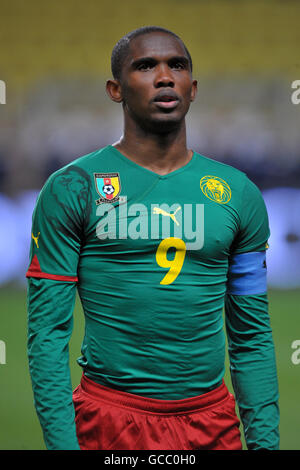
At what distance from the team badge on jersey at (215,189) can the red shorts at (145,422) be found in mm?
532

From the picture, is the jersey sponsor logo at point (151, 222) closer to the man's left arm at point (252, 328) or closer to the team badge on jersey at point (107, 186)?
the team badge on jersey at point (107, 186)

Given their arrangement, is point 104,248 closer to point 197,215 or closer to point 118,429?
point 197,215

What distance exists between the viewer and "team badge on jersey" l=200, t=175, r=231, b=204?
5.87 ft

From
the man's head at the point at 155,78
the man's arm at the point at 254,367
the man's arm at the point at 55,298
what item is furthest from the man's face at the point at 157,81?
the man's arm at the point at 254,367

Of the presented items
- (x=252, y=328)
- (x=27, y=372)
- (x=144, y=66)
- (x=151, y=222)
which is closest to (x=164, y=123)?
(x=144, y=66)

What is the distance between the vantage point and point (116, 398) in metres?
1.70

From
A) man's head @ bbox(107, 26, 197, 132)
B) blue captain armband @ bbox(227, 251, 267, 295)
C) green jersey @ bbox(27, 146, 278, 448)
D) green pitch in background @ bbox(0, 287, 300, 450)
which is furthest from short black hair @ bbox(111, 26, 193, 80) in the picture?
green pitch in background @ bbox(0, 287, 300, 450)

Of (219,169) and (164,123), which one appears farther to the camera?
(219,169)

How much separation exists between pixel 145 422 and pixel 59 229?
544mm

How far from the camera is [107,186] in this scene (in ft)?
5.66

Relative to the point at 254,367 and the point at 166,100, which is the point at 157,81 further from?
the point at 254,367

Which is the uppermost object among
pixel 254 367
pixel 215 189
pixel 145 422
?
pixel 215 189

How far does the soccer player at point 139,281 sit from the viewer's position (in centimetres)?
165

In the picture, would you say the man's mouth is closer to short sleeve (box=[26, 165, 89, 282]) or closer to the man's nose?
the man's nose
